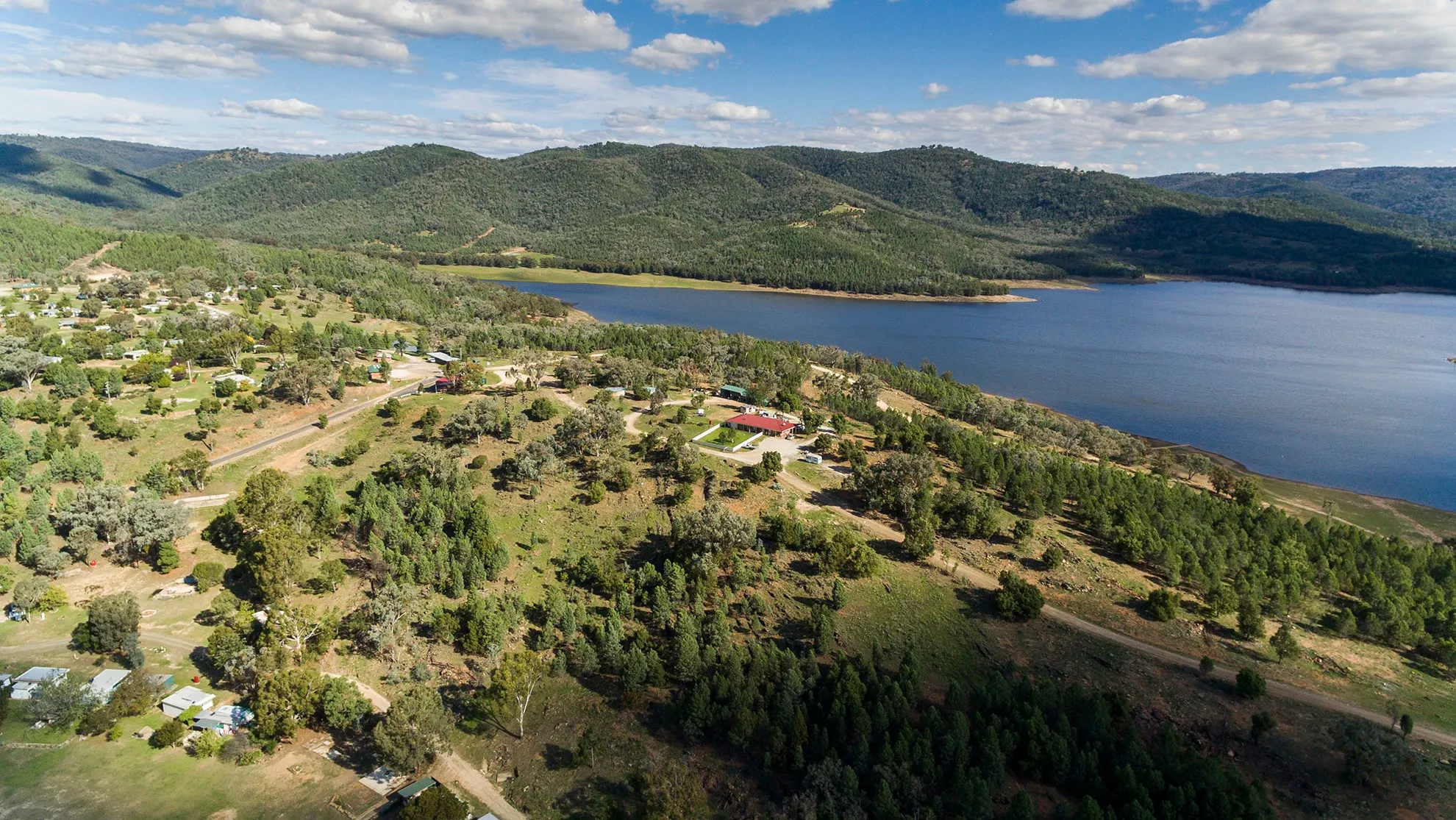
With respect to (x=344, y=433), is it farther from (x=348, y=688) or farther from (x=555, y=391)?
(x=348, y=688)

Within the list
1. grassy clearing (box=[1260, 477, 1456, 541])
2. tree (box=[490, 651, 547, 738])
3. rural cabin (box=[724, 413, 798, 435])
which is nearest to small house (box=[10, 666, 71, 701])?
tree (box=[490, 651, 547, 738])

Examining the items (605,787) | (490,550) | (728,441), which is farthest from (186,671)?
(728,441)

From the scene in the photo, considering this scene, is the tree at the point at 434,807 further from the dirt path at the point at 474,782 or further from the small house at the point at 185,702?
the small house at the point at 185,702

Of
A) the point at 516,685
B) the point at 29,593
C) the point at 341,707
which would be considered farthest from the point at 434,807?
the point at 29,593

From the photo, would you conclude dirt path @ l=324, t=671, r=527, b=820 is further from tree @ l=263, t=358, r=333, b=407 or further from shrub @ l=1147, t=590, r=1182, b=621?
tree @ l=263, t=358, r=333, b=407

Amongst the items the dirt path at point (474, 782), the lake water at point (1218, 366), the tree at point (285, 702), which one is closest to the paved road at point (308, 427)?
the tree at point (285, 702)
